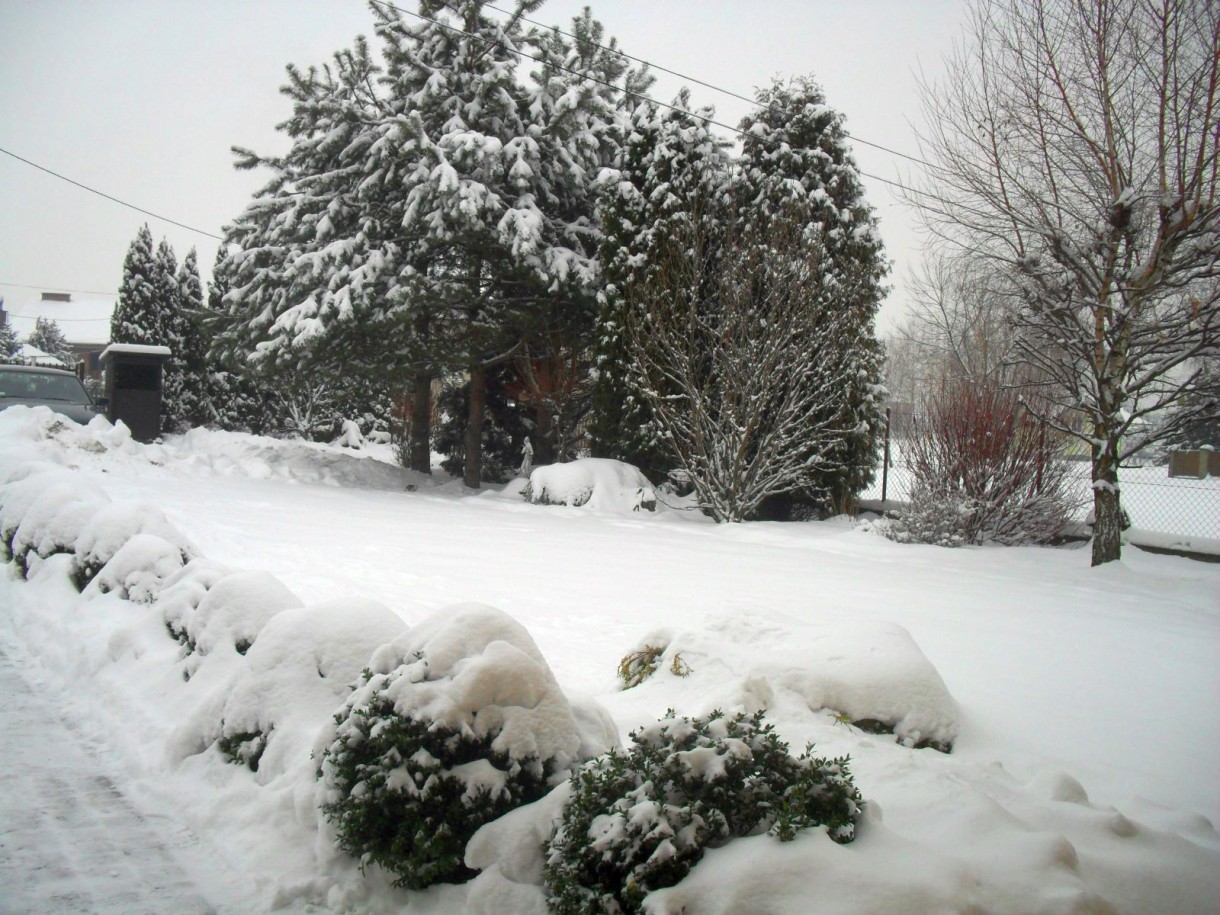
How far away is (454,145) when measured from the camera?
47.2ft

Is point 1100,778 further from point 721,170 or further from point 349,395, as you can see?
point 349,395

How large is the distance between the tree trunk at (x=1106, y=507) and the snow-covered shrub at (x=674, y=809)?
26.9ft

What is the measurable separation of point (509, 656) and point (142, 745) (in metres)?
2.08

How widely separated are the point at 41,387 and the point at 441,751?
1627 centimetres

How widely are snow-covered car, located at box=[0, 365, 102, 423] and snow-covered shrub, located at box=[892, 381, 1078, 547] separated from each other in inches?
565

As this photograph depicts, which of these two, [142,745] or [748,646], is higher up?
[748,646]

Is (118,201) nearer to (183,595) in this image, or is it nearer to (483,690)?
(183,595)

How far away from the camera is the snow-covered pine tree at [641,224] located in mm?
13383

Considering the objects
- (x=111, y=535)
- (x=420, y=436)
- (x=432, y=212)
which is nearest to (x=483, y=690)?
(x=111, y=535)

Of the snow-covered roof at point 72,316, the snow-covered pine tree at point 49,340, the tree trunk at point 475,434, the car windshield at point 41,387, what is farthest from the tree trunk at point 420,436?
the snow-covered roof at point 72,316

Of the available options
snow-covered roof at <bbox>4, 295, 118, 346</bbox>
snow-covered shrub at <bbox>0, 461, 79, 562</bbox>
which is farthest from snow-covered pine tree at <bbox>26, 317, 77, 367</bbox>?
snow-covered shrub at <bbox>0, 461, 79, 562</bbox>

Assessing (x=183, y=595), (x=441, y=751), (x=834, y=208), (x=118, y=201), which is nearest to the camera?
(x=441, y=751)

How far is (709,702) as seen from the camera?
12.3 feet

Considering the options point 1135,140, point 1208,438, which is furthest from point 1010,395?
point 1208,438
